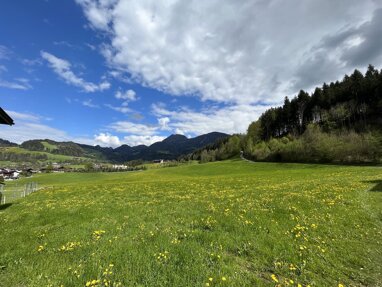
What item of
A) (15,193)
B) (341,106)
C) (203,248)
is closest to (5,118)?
(203,248)

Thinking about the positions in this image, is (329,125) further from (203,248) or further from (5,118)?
(5,118)

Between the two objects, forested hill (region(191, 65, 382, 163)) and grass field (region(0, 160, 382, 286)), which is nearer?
grass field (region(0, 160, 382, 286))

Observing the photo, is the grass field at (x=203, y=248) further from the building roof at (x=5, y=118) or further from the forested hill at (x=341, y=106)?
the forested hill at (x=341, y=106)

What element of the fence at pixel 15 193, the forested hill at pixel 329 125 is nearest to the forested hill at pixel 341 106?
the forested hill at pixel 329 125

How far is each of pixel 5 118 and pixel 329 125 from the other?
144 m

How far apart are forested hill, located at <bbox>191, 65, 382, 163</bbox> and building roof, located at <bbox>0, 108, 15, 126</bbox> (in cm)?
9431

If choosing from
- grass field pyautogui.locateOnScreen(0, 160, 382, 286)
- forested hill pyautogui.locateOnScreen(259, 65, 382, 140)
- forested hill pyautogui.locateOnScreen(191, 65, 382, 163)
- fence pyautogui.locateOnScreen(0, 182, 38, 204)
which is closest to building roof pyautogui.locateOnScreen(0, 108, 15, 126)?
grass field pyautogui.locateOnScreen(0, 160, 382, 286)

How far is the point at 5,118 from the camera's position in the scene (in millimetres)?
14523

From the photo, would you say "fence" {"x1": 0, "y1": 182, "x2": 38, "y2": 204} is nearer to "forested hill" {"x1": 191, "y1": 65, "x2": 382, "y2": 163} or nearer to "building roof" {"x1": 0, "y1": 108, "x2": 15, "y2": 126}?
"building roof" {"x1": 0, "y1": 108, "x2": 15, "y2": 126}

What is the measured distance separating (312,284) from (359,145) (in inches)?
3646

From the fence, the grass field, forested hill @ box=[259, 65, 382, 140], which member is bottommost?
the fence

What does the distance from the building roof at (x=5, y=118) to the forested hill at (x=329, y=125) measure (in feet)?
309

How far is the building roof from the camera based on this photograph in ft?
46.1

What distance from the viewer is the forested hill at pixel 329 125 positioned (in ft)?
276
